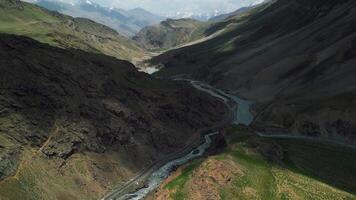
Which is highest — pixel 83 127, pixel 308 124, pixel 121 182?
pixel 308 124

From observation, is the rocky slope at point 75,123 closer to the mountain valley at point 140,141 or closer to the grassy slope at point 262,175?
the mountain valley at point 140,141

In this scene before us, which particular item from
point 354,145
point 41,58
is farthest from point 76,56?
point 354,145

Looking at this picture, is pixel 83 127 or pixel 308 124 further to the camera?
pixel 308 124

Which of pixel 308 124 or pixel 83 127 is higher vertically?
pixel 308 124

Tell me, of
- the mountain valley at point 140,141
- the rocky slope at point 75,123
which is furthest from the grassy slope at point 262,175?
the rocky slope at point 75,123

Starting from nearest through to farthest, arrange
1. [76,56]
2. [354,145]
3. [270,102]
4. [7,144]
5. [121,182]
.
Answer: [7,144]
[121,182]
[354,145]
[76,56]
[270,102]

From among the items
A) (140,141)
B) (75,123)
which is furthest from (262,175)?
(75,123)

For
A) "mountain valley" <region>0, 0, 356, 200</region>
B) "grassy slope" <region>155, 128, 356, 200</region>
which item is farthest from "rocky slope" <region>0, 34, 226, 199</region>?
"grassy slope" <region>155, 128, 356, 200</region>

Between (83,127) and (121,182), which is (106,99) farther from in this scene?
(121,182)
